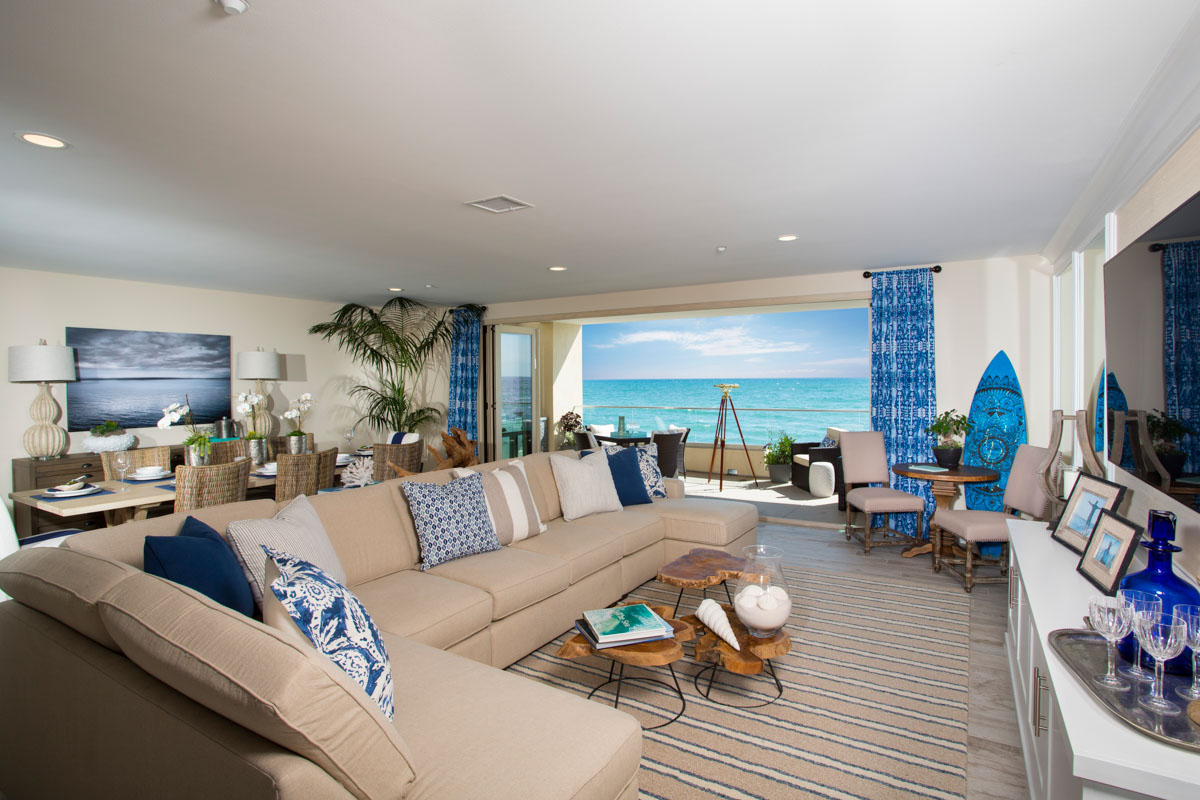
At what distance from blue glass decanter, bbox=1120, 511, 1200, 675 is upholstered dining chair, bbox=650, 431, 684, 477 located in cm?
632

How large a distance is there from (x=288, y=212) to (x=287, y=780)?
3332mm

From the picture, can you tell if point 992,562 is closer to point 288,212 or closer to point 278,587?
point 278,587

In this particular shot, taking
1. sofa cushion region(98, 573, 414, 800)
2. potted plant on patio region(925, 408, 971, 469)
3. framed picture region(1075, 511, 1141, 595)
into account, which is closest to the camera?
sofa cushion region(98, 573, 414, 800)

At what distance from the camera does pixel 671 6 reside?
1672 mm

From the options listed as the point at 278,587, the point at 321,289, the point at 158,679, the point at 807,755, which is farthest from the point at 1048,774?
the point at 321,289

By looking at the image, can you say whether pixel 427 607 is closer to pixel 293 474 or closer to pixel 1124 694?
pixel 1124 694

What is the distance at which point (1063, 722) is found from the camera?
1.39 meters

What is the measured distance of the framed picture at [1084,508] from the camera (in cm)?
249

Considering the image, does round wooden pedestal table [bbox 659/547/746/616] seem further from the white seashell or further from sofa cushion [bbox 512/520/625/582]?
sofa cushion [bbox 512/520/625/582]

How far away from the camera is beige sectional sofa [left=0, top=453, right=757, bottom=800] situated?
1161 millimetres

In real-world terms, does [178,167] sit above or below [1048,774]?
above

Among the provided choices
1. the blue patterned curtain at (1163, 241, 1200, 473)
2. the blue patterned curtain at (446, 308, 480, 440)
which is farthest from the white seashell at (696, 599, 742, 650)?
the blue patterned curtain at (446, 308, 480, 440)

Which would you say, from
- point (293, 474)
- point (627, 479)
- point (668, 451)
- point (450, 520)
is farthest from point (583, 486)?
point (668, 451)

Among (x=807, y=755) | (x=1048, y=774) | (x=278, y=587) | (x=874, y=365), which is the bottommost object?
(x=807, y=755)
